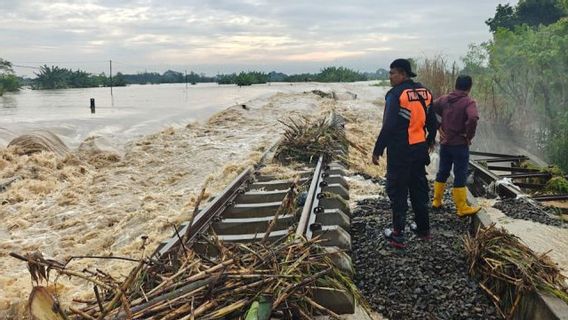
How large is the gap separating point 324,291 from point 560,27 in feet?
53.6

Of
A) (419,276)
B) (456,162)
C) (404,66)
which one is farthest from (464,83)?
(419,276)

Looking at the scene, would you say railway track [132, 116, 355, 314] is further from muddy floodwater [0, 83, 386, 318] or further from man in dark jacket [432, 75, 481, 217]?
man in dark jacket [432, 75, 481, 217]

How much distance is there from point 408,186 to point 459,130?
1.32 meters

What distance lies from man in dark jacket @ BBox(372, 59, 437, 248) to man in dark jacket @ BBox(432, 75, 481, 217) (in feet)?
3.09

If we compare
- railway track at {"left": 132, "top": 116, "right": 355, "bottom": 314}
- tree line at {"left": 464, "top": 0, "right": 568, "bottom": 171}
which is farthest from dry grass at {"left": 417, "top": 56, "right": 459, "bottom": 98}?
railway track at {"left": 132, "top": 116, "right": 355, "bottom": 314}

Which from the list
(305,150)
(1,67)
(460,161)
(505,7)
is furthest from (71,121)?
(505,7)

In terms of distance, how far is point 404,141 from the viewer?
4.96 meters

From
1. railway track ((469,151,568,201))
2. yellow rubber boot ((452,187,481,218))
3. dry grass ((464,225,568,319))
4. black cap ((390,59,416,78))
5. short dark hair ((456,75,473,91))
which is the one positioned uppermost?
black cap ((390,59,416,78))

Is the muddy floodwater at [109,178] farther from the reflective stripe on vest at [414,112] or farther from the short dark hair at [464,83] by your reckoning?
the short dark hair at [464,83]

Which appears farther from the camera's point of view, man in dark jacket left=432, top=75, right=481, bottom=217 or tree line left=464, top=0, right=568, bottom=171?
tree line left=464, top=0, right=568, bottom=171

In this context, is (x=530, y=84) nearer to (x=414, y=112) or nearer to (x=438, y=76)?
(x=438, y=76)

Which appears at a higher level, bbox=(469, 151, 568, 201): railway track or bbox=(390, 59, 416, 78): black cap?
bbox=(390, 59, 416, 78): black cap

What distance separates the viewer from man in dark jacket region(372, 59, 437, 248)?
4895 millimetres

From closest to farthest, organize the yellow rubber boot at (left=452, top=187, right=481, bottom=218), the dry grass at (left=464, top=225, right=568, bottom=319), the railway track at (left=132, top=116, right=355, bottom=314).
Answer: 1. the dry grass at (left=464, top=225, right=568, bottom=319)
2. the railway track at (left=132, top=116, right=355, bottom=314)
3. the yellow rubber boot at (left=452, top=187, right=481, bottom=218)
